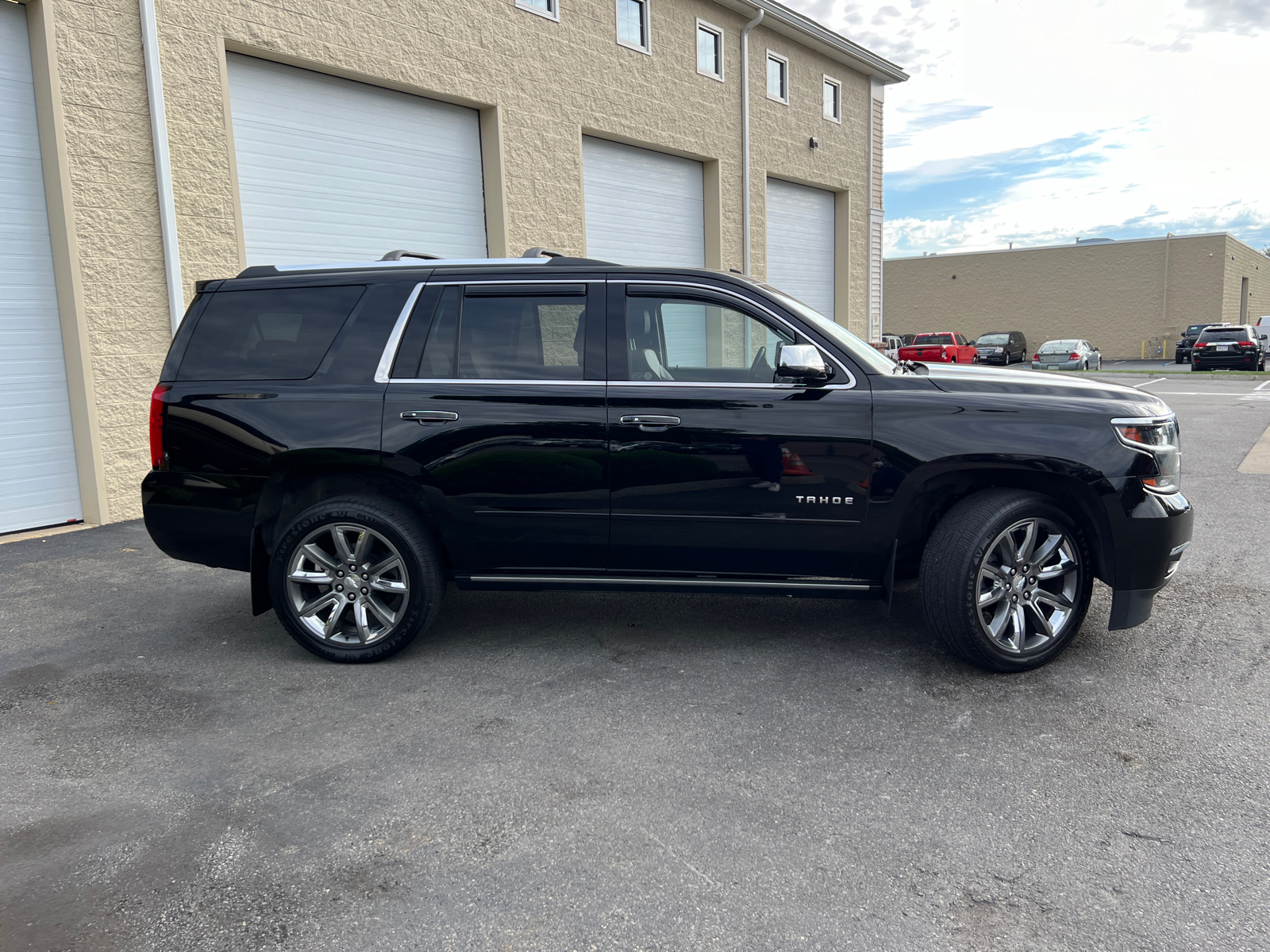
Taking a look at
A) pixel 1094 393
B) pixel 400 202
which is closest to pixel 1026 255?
pixel 400 202

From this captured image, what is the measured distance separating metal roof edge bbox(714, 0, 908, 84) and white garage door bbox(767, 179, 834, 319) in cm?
276

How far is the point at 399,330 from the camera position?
4504 millimetres

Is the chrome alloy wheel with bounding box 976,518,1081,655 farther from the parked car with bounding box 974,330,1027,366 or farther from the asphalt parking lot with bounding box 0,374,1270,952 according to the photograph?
the parked car with bounding box 974,330,1027,366

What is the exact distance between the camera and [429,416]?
14.4ft

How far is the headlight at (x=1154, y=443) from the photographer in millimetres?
4078

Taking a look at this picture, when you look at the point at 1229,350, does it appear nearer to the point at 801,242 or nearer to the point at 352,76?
the point at 801,242

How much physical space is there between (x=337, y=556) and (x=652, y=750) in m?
1.95

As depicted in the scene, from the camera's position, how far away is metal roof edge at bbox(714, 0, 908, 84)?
16156 millimetres

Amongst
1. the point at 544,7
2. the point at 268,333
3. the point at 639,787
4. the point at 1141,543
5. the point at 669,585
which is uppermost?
the point at 544,7

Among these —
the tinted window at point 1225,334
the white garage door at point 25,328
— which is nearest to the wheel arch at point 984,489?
the white garage door at point 25,328

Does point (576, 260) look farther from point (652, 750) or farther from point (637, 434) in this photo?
point (652, 750)

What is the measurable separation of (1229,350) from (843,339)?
1393 inches

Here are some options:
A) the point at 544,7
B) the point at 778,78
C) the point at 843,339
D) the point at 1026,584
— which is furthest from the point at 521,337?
the point at 778,78

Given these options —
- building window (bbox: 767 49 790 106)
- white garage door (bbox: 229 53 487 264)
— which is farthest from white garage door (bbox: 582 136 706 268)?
building window (bbox: 767 49 790 106)
